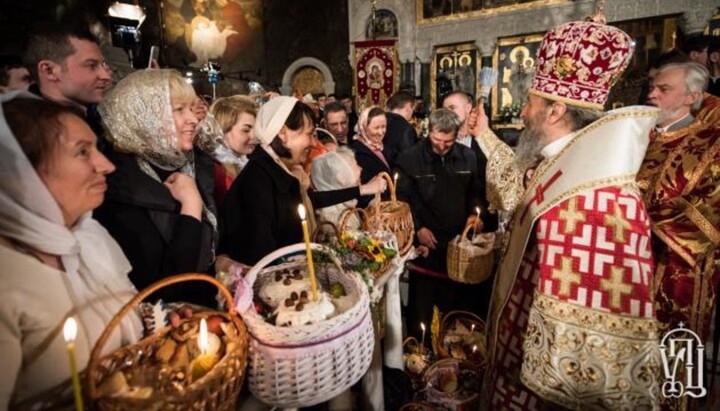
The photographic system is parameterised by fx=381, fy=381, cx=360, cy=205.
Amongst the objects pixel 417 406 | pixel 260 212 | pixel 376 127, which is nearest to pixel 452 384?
pixel 417 406

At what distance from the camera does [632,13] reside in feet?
33.3

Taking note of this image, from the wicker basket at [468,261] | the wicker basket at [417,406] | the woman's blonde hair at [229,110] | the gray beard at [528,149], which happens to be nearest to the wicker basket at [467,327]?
the wicker basket at [468,261]

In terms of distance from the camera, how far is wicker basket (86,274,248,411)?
0.90m

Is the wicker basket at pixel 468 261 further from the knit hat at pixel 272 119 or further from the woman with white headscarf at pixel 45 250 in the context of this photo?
the woman with white headscarf at pixel 45 250

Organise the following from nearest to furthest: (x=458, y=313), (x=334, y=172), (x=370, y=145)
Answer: (x=334, y=172) < (x=458, y=313) < (x=370, y=145)

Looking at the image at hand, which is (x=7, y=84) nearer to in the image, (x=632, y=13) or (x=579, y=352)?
(x=579, y=352)

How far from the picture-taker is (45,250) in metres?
1.09

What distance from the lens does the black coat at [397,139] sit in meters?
4.99

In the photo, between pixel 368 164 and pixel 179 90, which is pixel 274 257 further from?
pixel 368 164

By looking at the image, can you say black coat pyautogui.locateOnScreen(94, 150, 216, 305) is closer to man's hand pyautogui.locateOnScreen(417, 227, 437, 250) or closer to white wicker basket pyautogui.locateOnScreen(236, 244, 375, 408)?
white wicker basket pyautogui.locateOnScreen(236, 244, 375, 408)

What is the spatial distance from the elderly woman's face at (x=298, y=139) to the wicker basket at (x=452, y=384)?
6.17 feet

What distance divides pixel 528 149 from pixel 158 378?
2.09m

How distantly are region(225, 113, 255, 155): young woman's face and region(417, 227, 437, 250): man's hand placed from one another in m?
1.80

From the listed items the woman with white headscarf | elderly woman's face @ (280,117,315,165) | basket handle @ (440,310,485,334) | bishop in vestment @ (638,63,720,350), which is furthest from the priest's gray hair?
the woman with white headscarf
